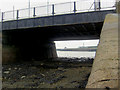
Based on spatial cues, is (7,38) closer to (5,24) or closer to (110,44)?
(5,24)

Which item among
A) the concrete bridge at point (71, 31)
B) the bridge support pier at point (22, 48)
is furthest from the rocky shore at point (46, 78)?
the bridge support pier at point (22, 48)

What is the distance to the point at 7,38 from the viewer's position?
17203 millimetres

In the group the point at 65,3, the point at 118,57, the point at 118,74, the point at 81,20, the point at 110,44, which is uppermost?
the point at 65,3

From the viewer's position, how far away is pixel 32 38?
2145cm

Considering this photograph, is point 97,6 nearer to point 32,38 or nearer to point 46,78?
point 46,78

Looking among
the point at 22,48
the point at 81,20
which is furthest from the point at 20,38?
the point at 81,20

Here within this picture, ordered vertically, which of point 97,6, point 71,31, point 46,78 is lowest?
point 46,78

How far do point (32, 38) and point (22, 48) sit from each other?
3238mm

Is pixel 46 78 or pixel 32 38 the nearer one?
pixel 46 78

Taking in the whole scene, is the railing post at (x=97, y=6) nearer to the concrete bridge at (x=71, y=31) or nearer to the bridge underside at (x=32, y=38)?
the concrete bridge at (x=71, y=31)

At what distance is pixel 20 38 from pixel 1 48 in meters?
4.00

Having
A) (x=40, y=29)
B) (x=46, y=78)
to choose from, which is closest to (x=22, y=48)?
(x=40, y=29)

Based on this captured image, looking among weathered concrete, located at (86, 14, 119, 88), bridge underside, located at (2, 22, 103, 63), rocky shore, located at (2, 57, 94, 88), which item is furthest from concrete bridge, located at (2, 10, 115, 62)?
weathered concrete, located at (86, 14, 119, 88)

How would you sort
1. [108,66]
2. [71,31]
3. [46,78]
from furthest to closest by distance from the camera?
1. [71,31]
2. [46,78]
3. [108,66]
